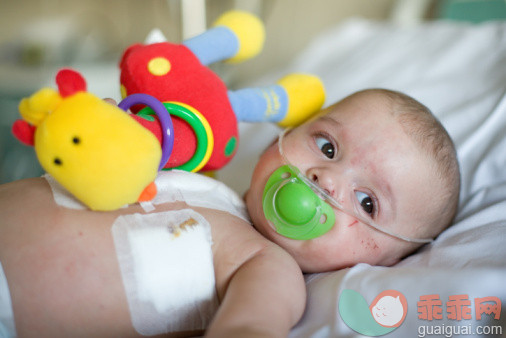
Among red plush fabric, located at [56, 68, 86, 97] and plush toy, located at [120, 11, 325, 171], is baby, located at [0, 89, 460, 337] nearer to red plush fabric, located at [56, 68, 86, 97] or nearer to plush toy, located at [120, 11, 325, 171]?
plush toy, located at [120, 11, 325, 171]

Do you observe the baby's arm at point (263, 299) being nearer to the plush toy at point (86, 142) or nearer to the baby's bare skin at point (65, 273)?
the baby's bare skin at point (65, 273)

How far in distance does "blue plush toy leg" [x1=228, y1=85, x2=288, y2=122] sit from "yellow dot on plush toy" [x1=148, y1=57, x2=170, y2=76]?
0.52ft

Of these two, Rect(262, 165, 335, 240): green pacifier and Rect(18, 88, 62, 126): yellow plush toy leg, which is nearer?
Rect(18, 88, 62, 126): yellow plush toy leg

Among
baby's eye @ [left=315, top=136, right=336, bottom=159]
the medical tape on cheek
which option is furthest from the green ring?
baby's eye @ [left=315, top=136, right=336, bottom=159]

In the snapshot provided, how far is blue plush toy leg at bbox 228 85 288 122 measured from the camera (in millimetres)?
1005

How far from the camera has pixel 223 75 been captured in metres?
2.39

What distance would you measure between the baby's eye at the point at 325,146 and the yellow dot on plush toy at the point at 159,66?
0.36 m

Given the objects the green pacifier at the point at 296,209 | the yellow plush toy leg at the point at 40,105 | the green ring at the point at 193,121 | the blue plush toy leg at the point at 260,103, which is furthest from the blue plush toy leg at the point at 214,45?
the yellow plush toy leg at the point at 40,105

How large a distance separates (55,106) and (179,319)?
15.7 inches

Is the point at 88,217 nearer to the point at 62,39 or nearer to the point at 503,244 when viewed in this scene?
the point at 503,244

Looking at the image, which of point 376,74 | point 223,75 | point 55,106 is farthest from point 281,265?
point 223,75

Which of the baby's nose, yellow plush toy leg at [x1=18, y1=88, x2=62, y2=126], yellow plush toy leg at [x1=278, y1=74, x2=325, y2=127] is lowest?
the baby's nose

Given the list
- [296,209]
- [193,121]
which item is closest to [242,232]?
[296,209]

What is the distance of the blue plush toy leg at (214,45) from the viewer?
1.01 meters
